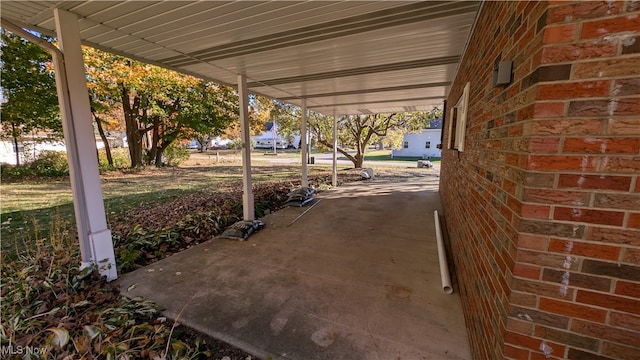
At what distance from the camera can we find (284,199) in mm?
7055

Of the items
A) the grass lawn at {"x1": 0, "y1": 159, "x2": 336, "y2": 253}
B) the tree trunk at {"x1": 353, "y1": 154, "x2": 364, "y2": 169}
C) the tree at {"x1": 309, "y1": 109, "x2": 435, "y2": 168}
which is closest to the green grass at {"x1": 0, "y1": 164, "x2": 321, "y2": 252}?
the grass lawn at {"x1": 0, "y1": 159, "x2": 336, "y2": 253}

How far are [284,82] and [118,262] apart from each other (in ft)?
13.6

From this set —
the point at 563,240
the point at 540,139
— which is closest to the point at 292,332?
the point at 563,240

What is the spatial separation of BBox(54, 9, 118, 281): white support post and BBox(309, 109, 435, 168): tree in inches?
437

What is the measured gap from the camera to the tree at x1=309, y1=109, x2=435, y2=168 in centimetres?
1288

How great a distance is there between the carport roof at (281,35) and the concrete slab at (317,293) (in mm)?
2916

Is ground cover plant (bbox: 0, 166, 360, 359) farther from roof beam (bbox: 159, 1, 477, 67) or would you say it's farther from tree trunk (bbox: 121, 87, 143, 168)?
tree trunk (bbox: 121, 87, 143, 168)

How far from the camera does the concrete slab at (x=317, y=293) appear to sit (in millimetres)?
2045

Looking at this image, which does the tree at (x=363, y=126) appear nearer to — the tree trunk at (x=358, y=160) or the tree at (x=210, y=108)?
the tree trunk at (x=358, y=160)

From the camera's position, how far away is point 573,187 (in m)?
1.04

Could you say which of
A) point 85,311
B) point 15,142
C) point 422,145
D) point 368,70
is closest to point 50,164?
point 15,142

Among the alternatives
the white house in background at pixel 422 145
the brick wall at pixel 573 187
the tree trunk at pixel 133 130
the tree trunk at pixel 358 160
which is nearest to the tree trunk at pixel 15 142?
the tree trunk at pixel 133 130

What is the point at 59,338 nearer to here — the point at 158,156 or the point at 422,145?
the point at 158,156

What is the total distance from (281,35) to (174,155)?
15639mm
